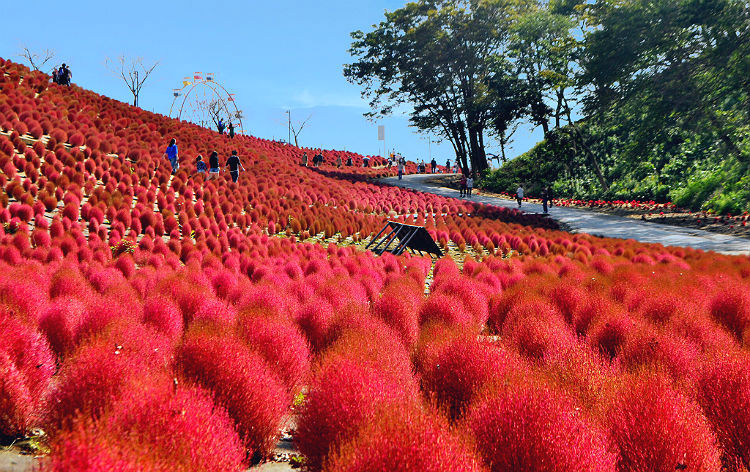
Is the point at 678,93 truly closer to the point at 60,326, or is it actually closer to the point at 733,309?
the point at 733,309

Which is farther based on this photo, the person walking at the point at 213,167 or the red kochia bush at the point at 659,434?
the person walking at the point at 213,167

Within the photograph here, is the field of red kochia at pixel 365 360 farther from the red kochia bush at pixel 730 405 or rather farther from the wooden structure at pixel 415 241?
the wooden structure at pixel 415 241

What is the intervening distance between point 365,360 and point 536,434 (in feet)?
4.43

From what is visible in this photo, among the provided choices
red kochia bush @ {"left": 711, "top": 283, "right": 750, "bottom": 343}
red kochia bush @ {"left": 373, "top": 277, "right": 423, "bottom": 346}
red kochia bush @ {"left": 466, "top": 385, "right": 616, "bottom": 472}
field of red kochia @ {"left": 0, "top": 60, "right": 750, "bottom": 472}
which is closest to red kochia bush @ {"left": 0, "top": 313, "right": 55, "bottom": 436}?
field of red kochia @ {"left": 0, "top": 60, "right": 750, "bottom": 472}

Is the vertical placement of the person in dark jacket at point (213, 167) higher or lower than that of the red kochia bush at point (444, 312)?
higher

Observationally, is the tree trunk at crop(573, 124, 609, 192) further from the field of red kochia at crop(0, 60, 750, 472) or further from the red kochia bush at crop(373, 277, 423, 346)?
the red kochia bush at crop(373, 277, 423, 346)

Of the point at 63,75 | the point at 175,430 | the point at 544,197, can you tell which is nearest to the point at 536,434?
the point at 175,430

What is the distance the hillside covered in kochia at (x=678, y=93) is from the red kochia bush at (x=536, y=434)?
71.1 feet

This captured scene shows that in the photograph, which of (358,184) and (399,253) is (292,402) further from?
(358,184)

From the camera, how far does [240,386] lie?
3303 mm

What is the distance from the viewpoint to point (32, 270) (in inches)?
274

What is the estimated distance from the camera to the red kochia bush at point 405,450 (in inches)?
85.7

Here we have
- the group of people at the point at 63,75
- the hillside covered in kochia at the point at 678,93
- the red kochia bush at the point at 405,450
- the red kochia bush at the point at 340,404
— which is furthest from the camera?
the group of people at the point at 63,75

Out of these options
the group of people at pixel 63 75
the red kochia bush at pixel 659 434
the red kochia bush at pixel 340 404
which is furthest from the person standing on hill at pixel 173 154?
the red kochia bush at pixel 659 434
